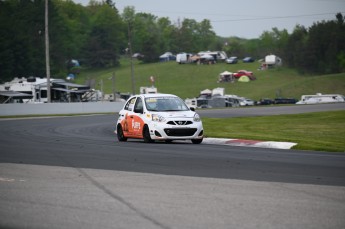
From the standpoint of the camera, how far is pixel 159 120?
21234 mm

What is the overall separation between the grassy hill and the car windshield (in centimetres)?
6940

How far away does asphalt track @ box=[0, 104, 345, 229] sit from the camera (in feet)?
25.7

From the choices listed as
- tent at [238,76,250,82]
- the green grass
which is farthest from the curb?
tent at [238,76,250,82]

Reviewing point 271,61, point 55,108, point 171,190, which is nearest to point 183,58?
point 271,61

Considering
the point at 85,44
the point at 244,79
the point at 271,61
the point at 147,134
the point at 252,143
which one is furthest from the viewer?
the point at 85,44

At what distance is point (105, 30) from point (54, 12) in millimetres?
44208

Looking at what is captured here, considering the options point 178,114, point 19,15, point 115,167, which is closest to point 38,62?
point 19,15

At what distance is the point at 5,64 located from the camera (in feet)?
322

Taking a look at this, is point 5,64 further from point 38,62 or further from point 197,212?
point 197,212

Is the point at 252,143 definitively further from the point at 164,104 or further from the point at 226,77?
the point at 226,77


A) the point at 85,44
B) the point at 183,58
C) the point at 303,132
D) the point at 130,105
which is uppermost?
the point at 85,44

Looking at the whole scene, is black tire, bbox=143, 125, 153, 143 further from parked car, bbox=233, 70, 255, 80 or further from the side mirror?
parked car, bbox=233, 70, 255, 80

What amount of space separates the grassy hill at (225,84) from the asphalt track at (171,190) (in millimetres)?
77151

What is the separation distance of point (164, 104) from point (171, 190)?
1228 cm
